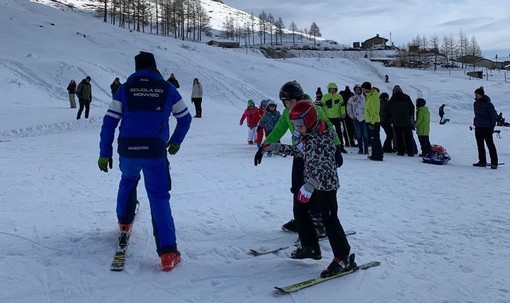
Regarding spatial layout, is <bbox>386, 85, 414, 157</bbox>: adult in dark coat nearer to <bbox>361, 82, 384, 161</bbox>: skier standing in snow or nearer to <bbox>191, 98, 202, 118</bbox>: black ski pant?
<bbox>361, 82, 384, 161</bbox>: skier standing in snow

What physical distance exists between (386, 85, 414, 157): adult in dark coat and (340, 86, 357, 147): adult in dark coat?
3.91 ft

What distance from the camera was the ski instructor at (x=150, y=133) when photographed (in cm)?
421

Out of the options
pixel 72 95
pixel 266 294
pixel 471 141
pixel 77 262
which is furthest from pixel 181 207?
pixel 72 95

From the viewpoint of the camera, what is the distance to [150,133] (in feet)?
14.0

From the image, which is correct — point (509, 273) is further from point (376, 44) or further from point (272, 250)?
point (376, 44)

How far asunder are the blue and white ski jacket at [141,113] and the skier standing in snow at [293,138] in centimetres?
103

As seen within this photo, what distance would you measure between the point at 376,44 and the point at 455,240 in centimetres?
11395

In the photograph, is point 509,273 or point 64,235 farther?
point 64,235

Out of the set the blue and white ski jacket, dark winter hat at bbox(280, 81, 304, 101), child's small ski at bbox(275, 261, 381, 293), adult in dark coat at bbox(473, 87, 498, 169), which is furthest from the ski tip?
adult in dark coat at bbox(473, 87, 498, 169)

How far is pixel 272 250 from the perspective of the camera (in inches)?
190

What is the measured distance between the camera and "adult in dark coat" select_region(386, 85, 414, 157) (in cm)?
1223

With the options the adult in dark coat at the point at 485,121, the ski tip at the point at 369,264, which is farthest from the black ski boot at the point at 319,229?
the adult in dark coat at the point at 485,121

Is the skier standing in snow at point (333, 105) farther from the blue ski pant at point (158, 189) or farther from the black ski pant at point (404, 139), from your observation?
the blue ski pant at point (158, 189)

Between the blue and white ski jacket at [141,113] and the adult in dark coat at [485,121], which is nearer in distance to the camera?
the blue and white ski jacket at [141,113]
